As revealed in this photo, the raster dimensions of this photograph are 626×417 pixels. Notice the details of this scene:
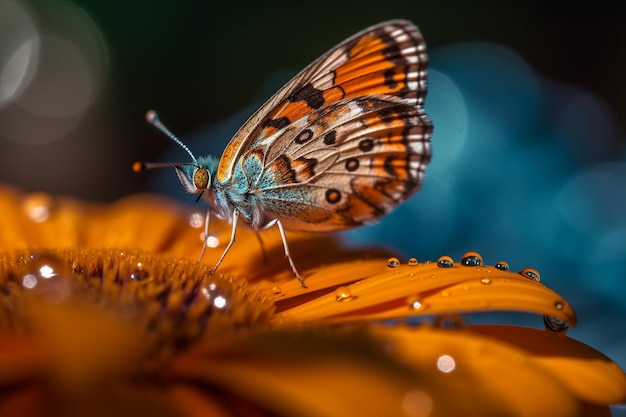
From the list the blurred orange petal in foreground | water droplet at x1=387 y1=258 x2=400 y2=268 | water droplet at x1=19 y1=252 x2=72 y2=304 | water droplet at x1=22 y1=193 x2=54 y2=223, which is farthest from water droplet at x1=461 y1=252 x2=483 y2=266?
water droplet at x1=22 y1=193 x2=54 y2=223

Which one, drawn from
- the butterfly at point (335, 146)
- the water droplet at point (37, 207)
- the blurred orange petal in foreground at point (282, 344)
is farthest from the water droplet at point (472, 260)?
the water droplet at point (37, 207)

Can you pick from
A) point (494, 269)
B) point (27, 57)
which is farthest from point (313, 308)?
point (27, 57)

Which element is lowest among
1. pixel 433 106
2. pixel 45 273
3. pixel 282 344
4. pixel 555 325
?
pixel 282 344

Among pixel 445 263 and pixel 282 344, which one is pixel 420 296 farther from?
pixel 282 344

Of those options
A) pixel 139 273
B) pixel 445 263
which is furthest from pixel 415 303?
pixel 139 273

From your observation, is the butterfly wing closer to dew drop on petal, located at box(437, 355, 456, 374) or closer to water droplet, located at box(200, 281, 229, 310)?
water droplet, located at box(200, 281, 229, 310)

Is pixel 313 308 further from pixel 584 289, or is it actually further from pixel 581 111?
pixel 581 111

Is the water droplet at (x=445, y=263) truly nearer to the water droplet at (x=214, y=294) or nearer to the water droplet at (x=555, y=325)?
the water droplet at (x=555, y=325)

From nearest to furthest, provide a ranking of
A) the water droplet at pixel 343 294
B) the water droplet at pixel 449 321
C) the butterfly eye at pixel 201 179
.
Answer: the water droplet at pixel 449 321, the water droplet at pixel 343 294, the butterfly eye at pixel 201 179
